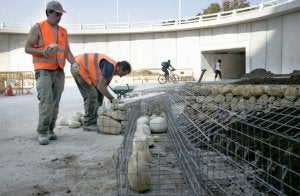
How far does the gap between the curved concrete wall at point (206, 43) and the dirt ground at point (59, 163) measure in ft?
53.1

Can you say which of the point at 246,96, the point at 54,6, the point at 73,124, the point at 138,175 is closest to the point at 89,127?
the point at 73,124

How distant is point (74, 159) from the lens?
4.26 metres

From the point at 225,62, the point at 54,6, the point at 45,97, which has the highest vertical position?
the point at 225,62

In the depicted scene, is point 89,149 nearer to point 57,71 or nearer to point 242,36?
point 57,71

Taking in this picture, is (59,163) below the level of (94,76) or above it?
below

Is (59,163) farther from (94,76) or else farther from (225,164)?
(94,76)

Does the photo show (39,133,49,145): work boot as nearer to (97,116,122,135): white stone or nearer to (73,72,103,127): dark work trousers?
(97,116,122,135): white stone

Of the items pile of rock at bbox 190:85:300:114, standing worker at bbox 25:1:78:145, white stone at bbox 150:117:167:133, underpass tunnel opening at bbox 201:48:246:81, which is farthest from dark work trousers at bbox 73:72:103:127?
underpass tunnel opening at bbox 201:48:246:81

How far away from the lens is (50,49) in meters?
4.91

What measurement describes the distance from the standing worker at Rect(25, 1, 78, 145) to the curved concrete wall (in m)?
16.2

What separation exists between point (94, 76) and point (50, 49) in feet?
4.38

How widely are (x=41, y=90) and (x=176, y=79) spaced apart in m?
18.9

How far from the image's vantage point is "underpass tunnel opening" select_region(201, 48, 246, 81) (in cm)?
2908

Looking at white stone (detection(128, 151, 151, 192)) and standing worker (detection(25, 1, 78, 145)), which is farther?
standing worker (detection(25, 1, 78, 145))
